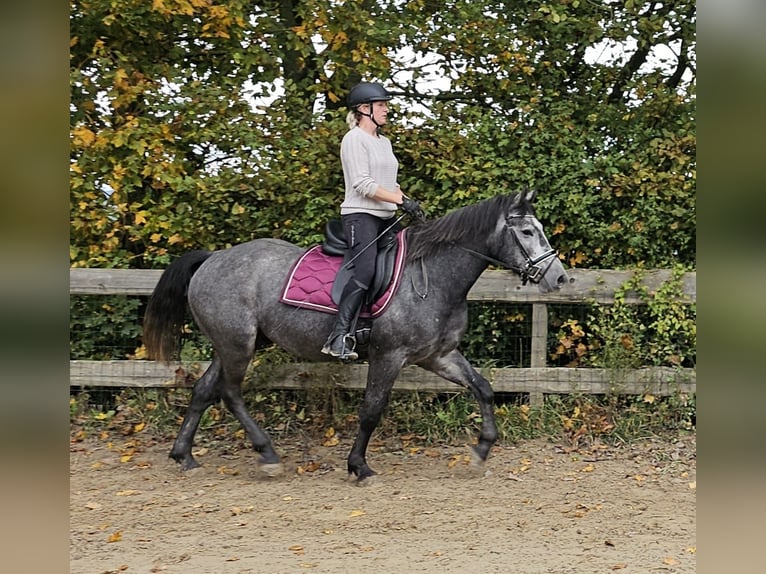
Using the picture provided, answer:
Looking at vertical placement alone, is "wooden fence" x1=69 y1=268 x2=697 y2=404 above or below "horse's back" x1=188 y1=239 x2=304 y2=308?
below

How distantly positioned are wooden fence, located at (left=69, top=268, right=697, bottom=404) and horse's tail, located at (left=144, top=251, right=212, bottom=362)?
0.76 m

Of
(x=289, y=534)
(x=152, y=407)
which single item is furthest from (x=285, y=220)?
(x=289, y=534)

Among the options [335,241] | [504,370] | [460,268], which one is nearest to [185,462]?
[335,241]

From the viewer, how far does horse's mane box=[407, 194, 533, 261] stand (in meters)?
5.32

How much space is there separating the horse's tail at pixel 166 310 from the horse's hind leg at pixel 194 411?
348mm

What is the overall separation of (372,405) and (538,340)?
Answer: 1.83m

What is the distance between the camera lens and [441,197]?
6688 millimetres

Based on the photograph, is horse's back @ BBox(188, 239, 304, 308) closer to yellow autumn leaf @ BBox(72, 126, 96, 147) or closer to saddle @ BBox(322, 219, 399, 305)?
saddle @ BBox(322, 219, 399, 305)

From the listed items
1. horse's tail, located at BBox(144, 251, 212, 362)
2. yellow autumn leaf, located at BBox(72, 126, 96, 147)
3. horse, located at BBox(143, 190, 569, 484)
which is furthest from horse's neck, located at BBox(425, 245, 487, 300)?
yellow autumn leaf, located at BBox(72, 126, 96, 147)

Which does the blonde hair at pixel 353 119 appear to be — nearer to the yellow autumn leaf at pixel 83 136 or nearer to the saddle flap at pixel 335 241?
the saddle flap at pixel 335 241

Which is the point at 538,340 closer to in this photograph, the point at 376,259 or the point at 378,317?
the point at 378,317

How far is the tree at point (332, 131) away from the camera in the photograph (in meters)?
6.69

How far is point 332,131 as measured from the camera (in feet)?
22.2
